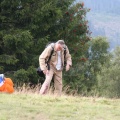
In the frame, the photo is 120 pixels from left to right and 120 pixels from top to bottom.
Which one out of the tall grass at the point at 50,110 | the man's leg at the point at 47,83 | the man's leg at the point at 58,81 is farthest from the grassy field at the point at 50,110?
the man's leg at the point at 58,81

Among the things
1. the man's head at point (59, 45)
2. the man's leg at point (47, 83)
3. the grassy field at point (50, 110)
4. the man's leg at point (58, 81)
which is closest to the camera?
the grassy field at point (50, 110)

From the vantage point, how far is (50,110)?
7000 mm

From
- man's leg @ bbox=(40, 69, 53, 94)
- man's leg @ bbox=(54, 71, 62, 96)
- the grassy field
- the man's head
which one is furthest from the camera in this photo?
man's leg @ bbox=(54, 71, 62, 96)

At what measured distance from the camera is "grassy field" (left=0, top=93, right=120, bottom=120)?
6.48 m

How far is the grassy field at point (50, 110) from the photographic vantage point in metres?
6.48

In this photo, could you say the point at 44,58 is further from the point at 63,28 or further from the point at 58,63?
the point at 63,28

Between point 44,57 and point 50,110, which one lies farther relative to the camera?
point 44,57

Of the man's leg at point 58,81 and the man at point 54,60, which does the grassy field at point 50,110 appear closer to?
the man at point 54,60

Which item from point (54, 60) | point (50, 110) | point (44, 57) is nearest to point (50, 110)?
point (50, 110)

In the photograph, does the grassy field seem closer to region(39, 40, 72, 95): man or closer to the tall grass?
the tall grass

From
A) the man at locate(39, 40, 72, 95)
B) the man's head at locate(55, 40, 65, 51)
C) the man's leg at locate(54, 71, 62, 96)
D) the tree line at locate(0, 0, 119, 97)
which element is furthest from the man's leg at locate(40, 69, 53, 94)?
the tree line at locate(0, 0, 119, 97)

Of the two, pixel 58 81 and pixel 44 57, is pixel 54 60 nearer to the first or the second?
pixel 44 57

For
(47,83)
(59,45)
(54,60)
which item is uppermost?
(59,45)

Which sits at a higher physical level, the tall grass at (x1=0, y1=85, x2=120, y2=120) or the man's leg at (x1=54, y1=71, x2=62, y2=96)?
the man's leg at (x1=54, y1=71, x2=62, y2=96)
